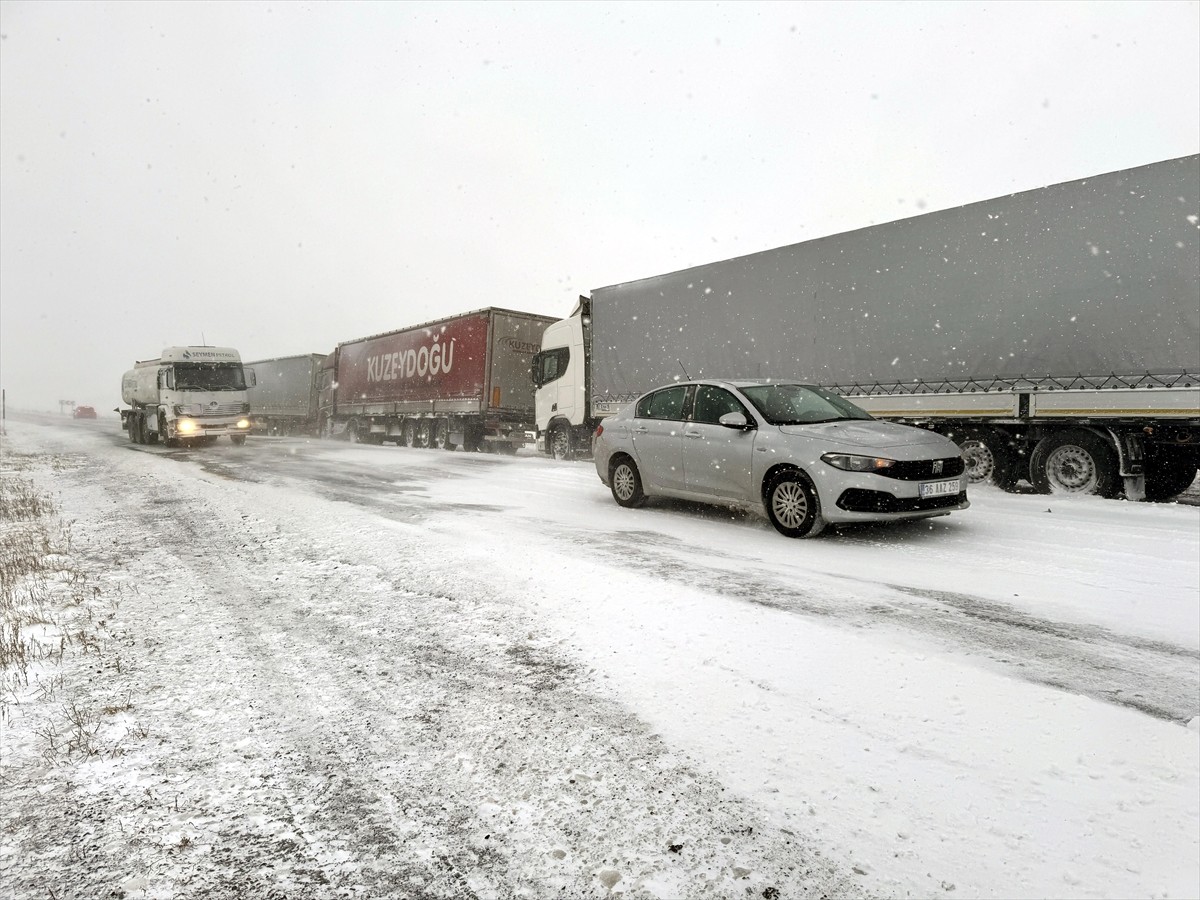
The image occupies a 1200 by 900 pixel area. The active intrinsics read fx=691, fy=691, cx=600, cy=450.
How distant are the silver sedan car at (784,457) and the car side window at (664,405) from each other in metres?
0.01

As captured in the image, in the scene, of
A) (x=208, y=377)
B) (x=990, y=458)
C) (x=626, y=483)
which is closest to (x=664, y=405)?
(x=626, y=483)

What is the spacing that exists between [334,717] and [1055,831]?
100 inches

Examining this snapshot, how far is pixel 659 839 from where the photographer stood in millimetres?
2012

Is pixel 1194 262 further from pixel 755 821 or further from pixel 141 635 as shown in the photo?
pixel 141 635

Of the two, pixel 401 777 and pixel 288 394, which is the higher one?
pixel 288 394

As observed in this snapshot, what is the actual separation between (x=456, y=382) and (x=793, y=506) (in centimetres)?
1523

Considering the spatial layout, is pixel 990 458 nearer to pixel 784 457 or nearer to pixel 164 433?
pixel 784 457

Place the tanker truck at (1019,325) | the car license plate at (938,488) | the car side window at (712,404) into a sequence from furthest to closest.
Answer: the tanker truck at (1019,325), the car side window at (712,404), the car license plate at (938,488)

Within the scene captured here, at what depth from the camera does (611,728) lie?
2.69 metres

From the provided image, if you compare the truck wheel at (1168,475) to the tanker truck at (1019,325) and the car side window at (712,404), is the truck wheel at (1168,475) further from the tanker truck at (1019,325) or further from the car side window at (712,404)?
the car side window at (712,404)

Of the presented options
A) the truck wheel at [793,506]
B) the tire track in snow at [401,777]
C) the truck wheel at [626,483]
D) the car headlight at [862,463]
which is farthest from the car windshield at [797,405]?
the tire track in snow at [401,777]

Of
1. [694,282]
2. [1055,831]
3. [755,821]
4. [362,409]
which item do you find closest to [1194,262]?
[694,282]

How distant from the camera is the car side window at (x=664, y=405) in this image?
8062mm

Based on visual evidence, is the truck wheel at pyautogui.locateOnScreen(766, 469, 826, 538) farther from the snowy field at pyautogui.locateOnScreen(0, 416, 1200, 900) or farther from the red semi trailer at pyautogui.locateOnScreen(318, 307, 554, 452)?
the red semi trailer at pyautogui.locateOnScreen(318, 307, 554, 452)
